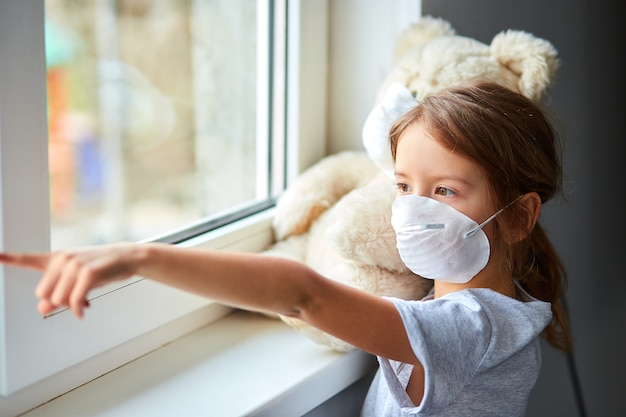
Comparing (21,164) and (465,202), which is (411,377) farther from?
(21,164)

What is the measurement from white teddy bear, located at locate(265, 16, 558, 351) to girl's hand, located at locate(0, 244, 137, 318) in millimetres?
437

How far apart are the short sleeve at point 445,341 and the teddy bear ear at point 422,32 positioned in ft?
1.52

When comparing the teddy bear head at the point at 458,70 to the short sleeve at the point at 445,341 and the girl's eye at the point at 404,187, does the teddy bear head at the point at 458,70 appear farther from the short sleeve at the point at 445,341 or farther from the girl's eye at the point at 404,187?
the short sleeve at the point at 445,341

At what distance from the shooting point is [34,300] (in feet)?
2.66

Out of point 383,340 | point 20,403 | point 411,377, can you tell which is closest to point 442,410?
point 411,377

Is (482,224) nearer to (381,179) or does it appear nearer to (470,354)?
(470,354)

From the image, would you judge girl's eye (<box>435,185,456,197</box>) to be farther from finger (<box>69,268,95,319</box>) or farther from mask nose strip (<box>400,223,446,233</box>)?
finger (<box>69,268,95,319</box>)

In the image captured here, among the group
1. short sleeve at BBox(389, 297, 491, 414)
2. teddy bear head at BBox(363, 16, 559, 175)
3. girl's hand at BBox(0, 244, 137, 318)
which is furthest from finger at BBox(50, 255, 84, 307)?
teddy bear head at BBox(363, 16, 559, 175)

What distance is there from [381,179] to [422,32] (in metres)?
0.23

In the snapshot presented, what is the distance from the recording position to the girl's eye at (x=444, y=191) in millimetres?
833

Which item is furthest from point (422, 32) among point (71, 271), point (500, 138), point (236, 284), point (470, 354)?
point (71, 271)

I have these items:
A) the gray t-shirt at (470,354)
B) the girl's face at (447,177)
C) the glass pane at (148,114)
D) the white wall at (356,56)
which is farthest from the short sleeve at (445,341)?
the white wall at (356,56)

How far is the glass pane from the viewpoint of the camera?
2.94 feet

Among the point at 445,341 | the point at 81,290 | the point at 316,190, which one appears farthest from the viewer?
the point at 316,190
